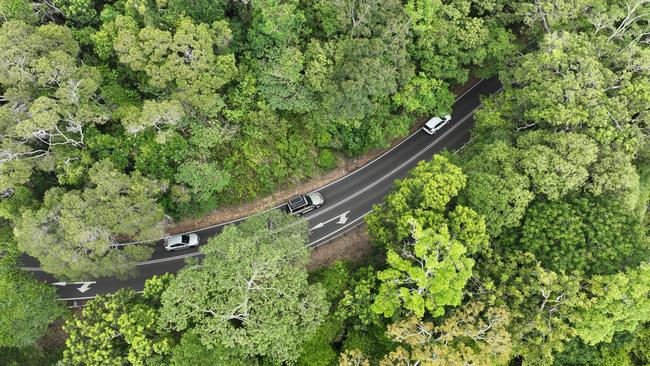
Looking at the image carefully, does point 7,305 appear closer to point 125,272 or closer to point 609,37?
point 125,272

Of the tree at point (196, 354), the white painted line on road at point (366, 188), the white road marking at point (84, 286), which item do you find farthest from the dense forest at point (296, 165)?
the white painted line on road at point (366, 188)

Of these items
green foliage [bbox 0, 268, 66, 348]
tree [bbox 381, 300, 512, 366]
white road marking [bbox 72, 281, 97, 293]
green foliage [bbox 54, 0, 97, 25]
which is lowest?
tree [bbox 381, 300, 512, 366]

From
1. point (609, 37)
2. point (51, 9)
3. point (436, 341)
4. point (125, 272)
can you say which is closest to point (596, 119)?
point (609, 37)

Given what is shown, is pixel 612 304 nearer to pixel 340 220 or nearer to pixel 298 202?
pixel 340 220

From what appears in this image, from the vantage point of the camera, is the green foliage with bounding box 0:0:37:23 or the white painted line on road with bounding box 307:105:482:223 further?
the white painted line on road with bounding box 307:105:482:223

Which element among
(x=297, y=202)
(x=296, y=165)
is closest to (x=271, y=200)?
(x=297, y=202)

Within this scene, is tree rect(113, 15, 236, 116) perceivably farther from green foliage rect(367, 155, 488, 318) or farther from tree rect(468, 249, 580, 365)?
tree rect(468, 249, 580, 365)

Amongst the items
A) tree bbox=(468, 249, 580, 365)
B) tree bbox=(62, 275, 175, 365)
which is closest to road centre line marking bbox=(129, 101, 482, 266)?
tree bbox=(62, 275, 175, 365)

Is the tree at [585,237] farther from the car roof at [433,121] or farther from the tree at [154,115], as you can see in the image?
the tree at [154,115]
